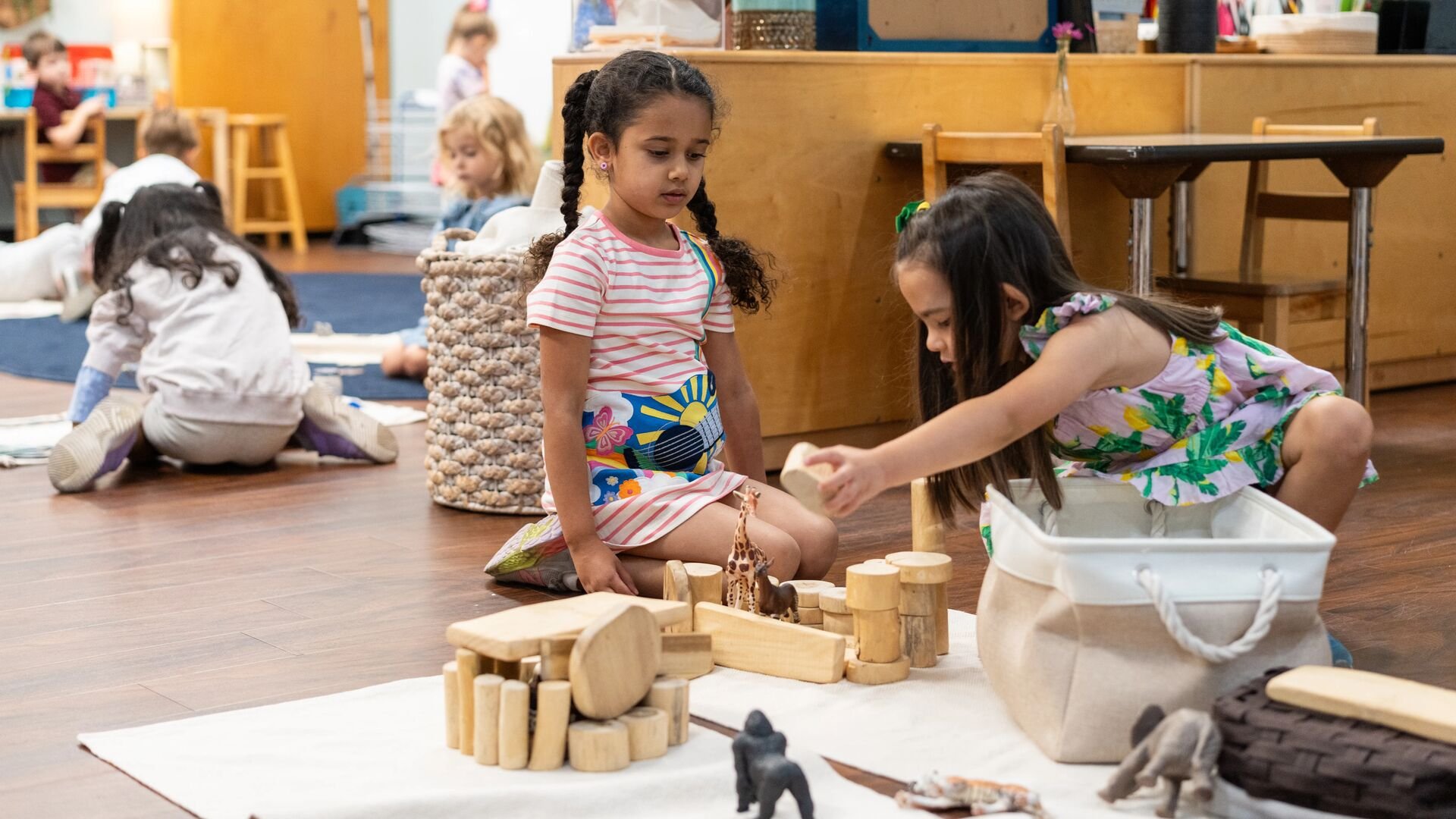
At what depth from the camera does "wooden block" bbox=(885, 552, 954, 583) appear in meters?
1.67

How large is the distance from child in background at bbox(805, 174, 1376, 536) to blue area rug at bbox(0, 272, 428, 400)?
238cm

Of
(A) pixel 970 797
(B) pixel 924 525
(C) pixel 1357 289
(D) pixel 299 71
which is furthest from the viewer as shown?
(D) pixel 299 71

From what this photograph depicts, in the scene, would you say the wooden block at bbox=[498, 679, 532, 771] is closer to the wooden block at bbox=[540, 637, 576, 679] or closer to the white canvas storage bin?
the wooden block at bbox=[540, 637, 576, 679]

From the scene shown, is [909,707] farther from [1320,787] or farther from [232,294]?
[232,294]

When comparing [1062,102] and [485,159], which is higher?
[1062,102]

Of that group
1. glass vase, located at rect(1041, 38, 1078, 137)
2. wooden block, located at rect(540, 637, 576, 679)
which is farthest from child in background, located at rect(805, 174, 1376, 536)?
glass vase, located at rect(1041, 38, 1078, 137)

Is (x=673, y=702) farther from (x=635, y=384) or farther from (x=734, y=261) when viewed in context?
(x=734, y=261)

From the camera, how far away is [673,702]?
1.45m

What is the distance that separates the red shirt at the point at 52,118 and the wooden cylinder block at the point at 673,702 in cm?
653

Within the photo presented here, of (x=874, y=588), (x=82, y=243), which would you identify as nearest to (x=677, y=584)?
(x=874, y=588)

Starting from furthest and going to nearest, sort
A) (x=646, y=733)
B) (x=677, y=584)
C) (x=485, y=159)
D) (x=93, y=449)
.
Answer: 1. (x=485, y=159)
2. (x=93, y=449)
3. (x=677, y=584)
4. (x=646, y=733)

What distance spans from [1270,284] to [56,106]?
19.8ft

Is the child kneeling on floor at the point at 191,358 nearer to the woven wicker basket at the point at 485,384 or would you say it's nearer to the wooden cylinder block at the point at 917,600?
the woven wicker basket at the point at 485,384

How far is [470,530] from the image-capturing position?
2463 millimetres
